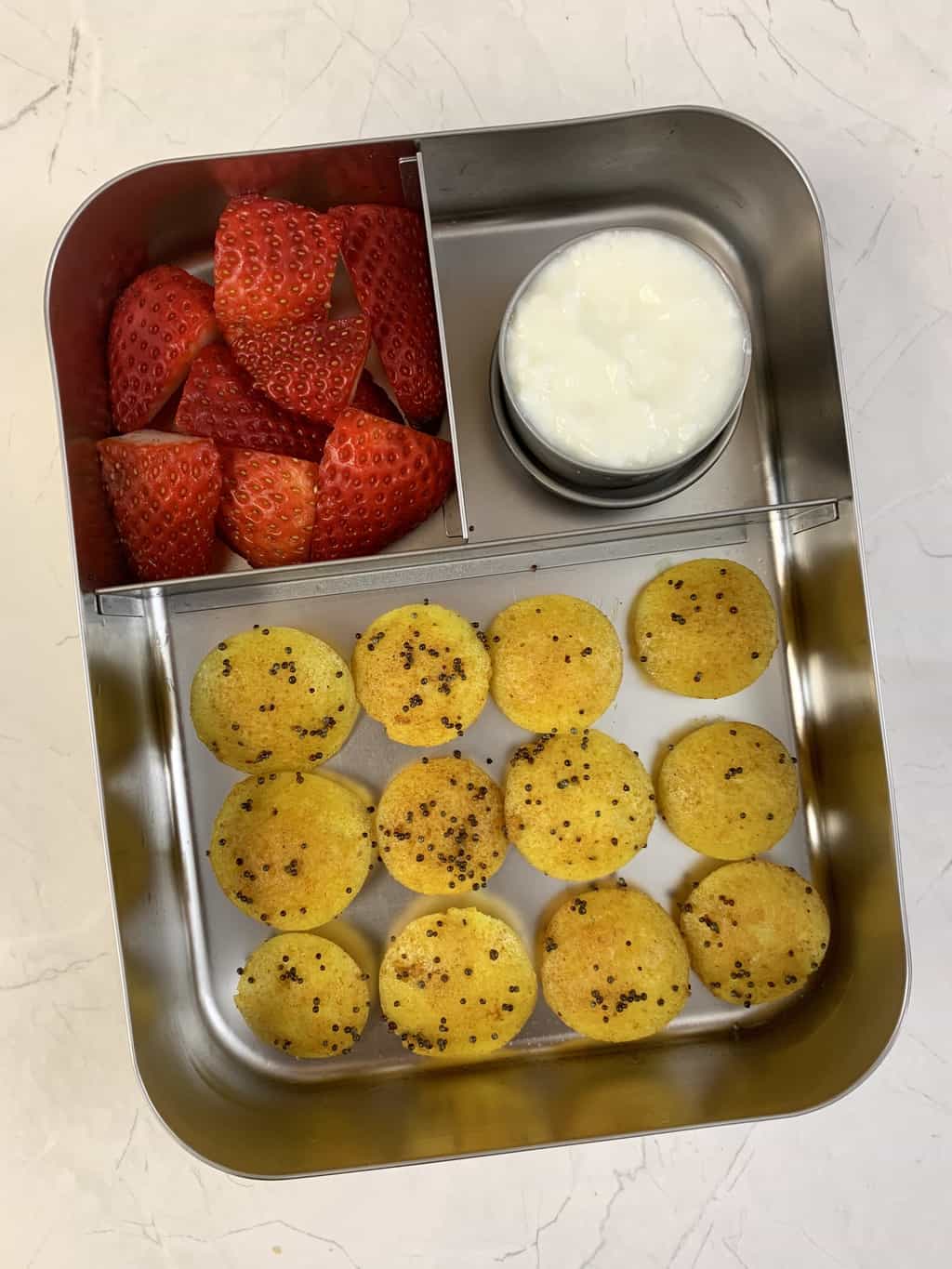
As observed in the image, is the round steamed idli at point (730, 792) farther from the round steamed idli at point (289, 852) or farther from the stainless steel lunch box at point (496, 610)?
the round steamed idli at point (289, 852)

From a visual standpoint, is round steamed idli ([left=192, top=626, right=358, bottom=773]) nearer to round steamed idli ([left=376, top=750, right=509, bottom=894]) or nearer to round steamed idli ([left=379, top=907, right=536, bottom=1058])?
round steamed idli ([left=376, top=750, right=509, bottom=894])

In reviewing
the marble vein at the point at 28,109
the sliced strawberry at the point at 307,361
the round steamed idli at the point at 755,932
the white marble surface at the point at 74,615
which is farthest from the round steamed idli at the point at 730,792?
the marble vein at the point at 28,109

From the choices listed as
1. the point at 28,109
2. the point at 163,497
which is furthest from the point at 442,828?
the point at 28,109

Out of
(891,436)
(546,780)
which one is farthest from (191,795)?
(891,436)

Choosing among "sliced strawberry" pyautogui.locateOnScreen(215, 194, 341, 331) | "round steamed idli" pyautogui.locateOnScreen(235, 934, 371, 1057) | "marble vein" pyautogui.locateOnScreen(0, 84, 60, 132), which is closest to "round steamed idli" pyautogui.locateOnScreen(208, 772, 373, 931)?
"round steamed idli" pyautogui.locateOnScreen(235, 934, 371, 1057)

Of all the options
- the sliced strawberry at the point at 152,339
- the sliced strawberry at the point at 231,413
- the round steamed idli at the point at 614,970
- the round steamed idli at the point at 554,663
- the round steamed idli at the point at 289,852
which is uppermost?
the sliced strawberry at the point at 152,339

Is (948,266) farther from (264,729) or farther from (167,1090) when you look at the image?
(167,1090)

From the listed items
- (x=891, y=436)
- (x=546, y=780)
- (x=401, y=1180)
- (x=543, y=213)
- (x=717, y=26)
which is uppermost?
(x=717, y=26)
